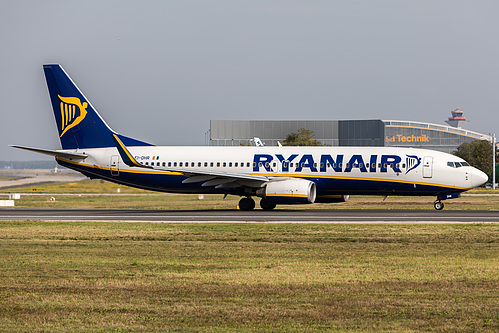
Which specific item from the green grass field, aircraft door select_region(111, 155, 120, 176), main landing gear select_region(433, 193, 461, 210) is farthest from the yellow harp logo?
main landing gear select_region(433, 193, 461, 210)

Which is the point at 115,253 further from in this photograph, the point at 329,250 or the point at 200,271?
the point at 329,250

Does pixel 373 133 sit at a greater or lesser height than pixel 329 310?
greater

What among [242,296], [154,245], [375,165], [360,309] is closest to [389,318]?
[360,309]

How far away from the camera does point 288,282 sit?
14086mm

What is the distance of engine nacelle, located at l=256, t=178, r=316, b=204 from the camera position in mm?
38000

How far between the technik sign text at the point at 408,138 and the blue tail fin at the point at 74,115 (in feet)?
323

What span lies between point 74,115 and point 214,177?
1103 centimetres

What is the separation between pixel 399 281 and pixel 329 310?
3433mm

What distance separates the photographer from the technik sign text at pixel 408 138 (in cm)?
13550

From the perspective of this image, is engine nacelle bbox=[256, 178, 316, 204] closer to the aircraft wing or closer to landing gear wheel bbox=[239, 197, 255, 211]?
the aircraft wing

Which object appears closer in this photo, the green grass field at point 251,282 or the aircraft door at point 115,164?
the green grass field at point 251,282

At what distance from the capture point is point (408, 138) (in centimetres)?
13750

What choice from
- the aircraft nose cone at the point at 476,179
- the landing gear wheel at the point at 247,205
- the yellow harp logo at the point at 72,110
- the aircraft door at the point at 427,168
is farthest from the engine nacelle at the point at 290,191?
the yellow harp logo at the point at 72,110

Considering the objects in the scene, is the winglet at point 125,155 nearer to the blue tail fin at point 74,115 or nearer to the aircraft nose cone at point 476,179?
the blue tail fin at point 74,115
